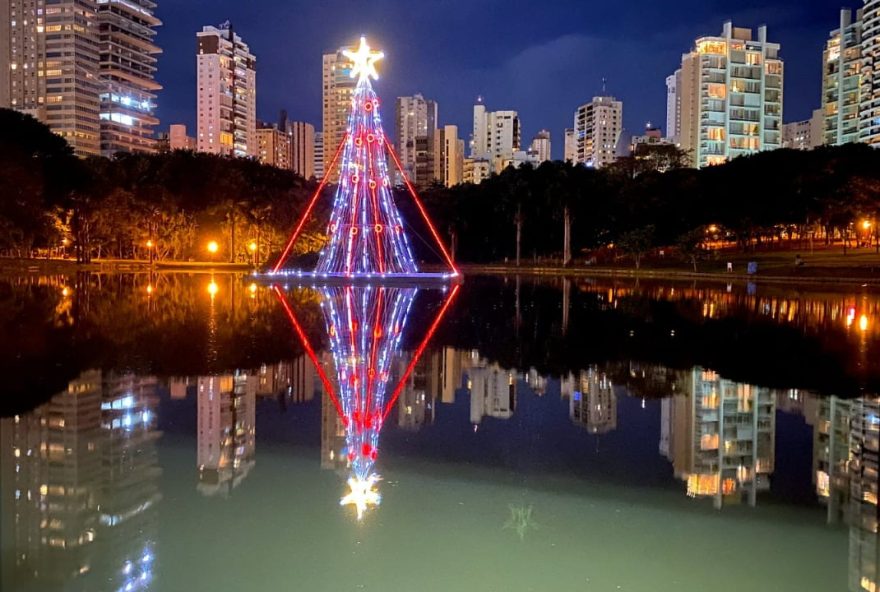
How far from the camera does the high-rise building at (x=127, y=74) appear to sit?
147125 mm

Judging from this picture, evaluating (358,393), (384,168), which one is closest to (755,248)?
(384,168)

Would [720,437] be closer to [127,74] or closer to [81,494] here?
[81,494]

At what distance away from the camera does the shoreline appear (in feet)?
146

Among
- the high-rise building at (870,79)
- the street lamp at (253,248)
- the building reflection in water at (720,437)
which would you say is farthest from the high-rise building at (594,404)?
the high-rise building at (870,79)

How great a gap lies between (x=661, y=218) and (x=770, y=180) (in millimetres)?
9396

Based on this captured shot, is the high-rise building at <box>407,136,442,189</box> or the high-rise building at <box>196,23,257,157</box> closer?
the high-rise building at <box>196,23,257,157</box>

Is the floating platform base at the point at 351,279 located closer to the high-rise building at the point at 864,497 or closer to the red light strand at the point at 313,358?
the red light strand at the point at 313,358

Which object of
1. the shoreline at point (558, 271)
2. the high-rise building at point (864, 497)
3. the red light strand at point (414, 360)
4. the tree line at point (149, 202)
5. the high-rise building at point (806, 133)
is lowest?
the high-rise building at point (864, 497)

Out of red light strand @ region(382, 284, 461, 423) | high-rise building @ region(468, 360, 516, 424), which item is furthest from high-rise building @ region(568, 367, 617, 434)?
red light strand @ region(382, 284, 461, 423)

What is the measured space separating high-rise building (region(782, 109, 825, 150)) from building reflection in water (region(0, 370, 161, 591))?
542 feet

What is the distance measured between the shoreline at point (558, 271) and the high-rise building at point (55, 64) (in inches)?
3700

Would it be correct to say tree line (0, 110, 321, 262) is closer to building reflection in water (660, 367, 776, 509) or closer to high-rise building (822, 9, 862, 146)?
building reflection in water (660, 367, 776, 509)

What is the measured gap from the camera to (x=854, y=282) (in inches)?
1666

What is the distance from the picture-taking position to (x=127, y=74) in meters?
150
